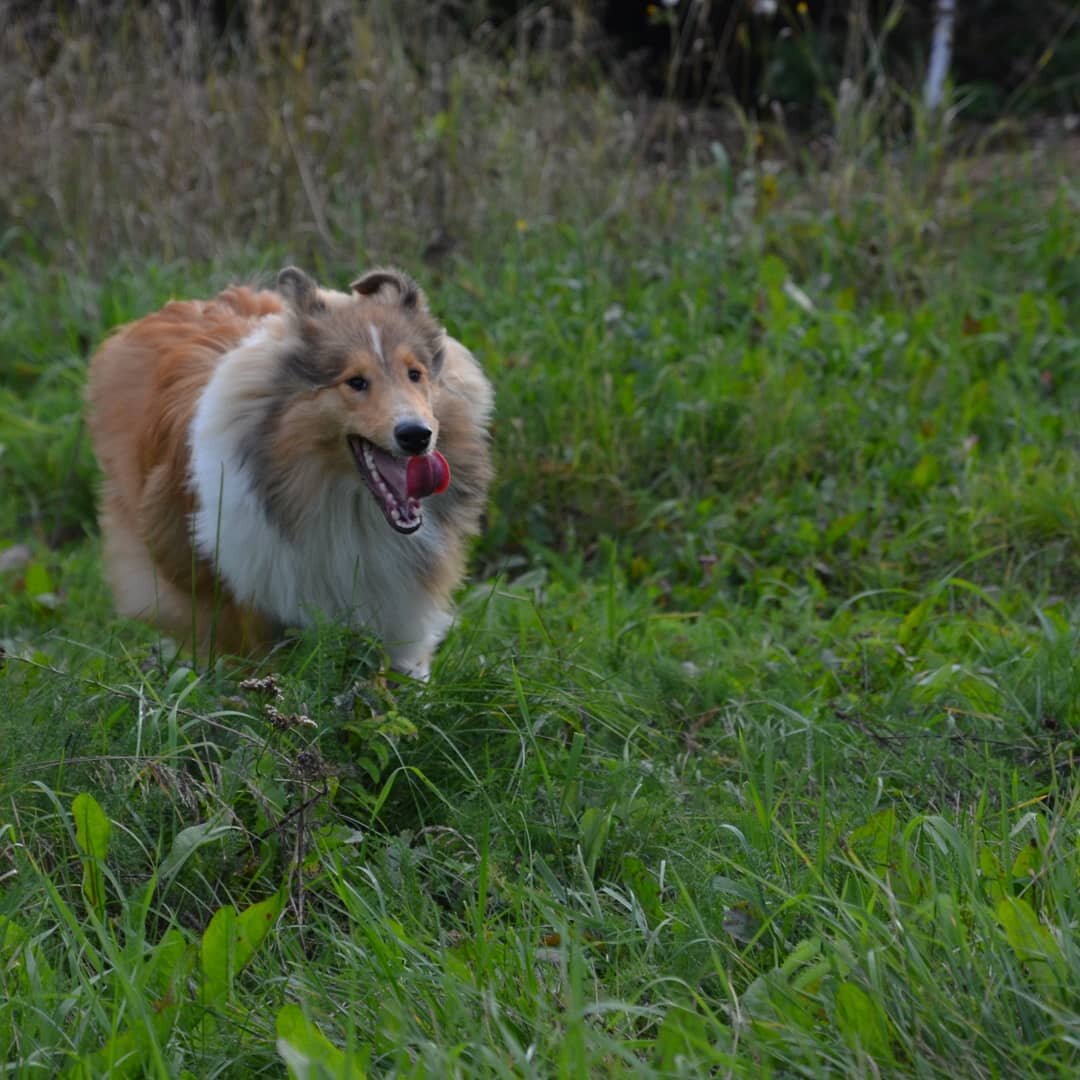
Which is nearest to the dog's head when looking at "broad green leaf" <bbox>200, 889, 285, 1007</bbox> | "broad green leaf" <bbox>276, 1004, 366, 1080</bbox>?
"broad green leaf" <bbox>200, 889, 285, 1007</bbox>

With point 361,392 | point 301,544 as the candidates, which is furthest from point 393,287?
point 301,544

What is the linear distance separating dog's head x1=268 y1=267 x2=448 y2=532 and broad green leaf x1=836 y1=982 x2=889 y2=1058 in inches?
75.5

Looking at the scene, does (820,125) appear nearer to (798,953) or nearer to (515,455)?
(515,455)

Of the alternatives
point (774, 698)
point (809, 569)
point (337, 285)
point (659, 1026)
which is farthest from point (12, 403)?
point (659, 1026)

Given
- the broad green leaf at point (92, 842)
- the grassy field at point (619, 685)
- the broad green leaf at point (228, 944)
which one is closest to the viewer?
the grassy field at point (619, 685)

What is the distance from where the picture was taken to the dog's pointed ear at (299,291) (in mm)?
4000

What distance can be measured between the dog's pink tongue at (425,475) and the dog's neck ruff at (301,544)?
0.23m

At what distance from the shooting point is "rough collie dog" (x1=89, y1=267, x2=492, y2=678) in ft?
12.7

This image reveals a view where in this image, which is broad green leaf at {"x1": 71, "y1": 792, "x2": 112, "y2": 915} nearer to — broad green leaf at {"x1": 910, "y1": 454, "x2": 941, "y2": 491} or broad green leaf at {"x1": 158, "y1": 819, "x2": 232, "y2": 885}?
broad green leaf at {"x1": 158, "y1": 819, "x2": 232, "y2": 885}

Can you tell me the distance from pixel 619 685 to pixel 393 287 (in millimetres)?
1337

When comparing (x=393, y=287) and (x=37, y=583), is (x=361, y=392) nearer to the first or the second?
(x=393, y=287)

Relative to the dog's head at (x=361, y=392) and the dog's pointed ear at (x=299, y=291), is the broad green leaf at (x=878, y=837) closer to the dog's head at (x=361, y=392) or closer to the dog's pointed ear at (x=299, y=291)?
the dog's head at (x=361, y=392)

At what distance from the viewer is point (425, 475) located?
3.79 m

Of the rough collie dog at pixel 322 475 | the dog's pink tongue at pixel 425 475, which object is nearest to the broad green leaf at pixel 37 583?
the rough collie dog at pixel 322 475
